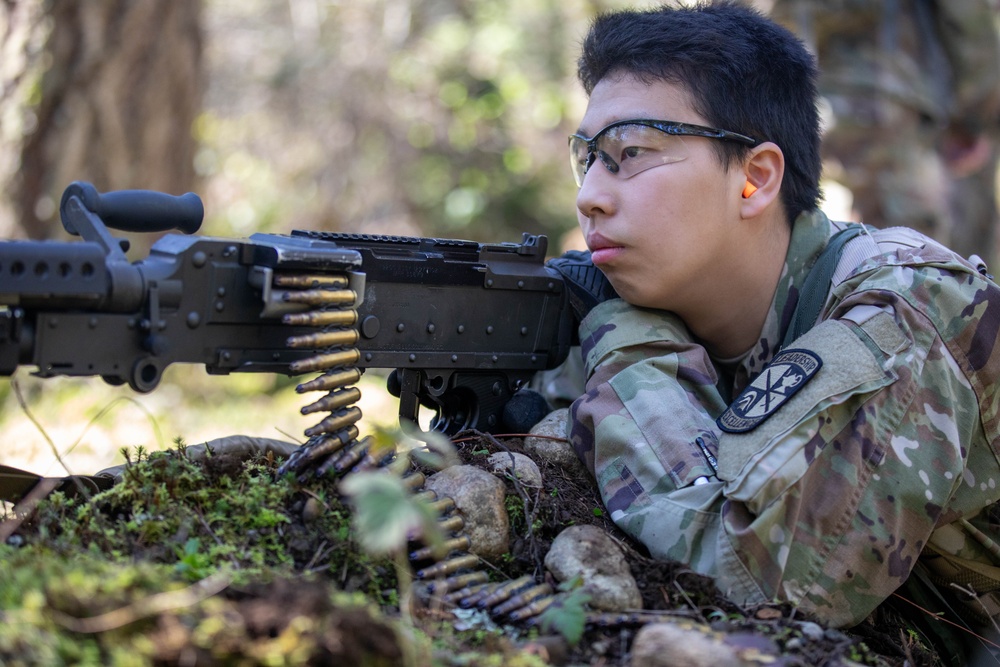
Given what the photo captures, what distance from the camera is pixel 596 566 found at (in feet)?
8.70

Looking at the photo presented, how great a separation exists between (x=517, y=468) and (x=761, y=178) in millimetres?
1420

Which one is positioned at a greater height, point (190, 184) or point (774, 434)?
point (774, 434)

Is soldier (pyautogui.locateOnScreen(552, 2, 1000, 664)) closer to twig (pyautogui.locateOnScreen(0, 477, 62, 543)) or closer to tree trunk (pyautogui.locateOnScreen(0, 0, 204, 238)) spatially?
twig (pyautogui.locateOnScreen(0, 477, 62, 543))

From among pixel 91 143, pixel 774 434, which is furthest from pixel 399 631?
pixel 91 143

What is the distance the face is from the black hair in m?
0.08

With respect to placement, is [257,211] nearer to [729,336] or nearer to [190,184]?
[190,184]

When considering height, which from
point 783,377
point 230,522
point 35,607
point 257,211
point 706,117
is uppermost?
point 706,117

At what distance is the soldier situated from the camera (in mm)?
2850

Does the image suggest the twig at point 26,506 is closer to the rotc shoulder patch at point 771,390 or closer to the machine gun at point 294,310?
the machine gun at point 294,310

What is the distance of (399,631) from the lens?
1944 mm

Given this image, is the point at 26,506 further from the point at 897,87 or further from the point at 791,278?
the point at 897,87

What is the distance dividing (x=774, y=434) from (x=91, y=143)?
5.96m

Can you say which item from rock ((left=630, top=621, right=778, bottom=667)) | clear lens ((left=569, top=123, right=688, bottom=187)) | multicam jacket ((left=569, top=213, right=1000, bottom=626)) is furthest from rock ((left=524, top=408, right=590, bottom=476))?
rock ((left=630, top=621, right=778, bottom=667))

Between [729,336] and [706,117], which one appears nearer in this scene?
[706,117]
